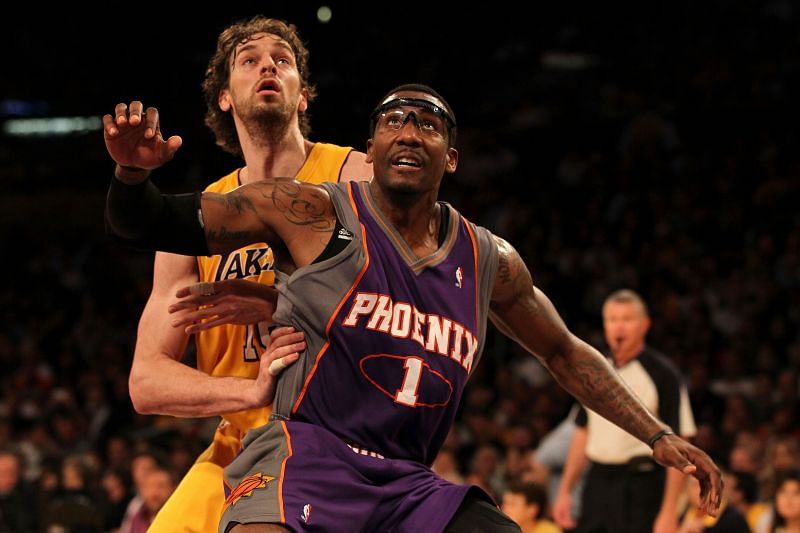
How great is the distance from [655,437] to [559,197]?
946 centimetres

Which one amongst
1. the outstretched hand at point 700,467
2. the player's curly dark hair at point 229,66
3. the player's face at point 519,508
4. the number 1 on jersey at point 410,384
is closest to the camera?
the number 1 on jersey at point 410,384

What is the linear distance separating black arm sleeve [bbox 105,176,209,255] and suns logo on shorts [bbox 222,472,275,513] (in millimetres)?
639

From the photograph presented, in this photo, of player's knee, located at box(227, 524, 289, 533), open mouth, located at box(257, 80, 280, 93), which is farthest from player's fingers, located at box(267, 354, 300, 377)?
open mouth, located at box(257, 80, 280, 93)

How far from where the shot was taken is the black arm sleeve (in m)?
3.24

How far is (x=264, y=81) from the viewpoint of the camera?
4.27 m

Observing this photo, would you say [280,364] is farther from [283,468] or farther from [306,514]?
[306,514]

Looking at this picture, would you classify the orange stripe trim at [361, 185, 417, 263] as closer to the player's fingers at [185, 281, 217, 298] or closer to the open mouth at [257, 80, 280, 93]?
the player's fingers at [185, 281, 217, 298]

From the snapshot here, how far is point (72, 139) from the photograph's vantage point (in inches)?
642

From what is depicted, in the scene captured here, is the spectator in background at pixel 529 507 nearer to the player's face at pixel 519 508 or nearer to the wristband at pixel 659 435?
the player's face at pixel 519 508

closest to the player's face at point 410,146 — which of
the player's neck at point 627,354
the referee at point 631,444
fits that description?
the referee at point 631,444

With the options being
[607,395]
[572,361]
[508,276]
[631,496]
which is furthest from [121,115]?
[631,496]

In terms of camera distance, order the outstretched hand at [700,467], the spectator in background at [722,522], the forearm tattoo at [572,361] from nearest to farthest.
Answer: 1. the outstretched hand at [700,467]
2. the forearm tattoo at [572,361]
3. the spectator in background at [722,522]

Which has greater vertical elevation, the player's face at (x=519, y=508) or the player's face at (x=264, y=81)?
the player's face at (x=264, y=81)

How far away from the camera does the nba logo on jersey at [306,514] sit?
10.5 feet
